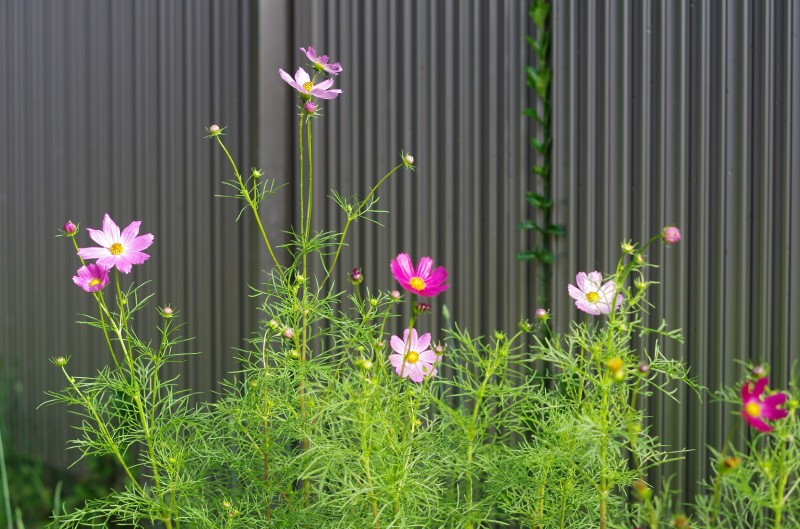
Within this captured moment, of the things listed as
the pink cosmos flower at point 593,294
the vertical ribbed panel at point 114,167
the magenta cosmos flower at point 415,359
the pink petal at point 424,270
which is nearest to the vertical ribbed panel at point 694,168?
the pink cosmos flower at point 593,294

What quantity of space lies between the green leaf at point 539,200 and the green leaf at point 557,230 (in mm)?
54

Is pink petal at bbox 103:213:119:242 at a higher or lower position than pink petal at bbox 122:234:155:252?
higher

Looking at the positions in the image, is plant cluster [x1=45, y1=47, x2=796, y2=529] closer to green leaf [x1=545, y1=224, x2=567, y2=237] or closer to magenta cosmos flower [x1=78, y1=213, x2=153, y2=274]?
magenta cosmos flower [x1=78, y1=213, x2=153, y2=274]

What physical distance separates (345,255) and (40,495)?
2.16m

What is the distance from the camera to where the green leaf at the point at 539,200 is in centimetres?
250

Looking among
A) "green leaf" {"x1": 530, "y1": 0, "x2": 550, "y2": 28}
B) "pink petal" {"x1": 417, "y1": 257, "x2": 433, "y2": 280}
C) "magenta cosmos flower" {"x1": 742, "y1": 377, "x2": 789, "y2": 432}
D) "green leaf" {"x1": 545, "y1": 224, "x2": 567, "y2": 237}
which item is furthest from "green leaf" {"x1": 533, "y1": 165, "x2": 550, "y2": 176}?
"magenta cosmos flower" {"x1": 742, "y1": 377, "x2": 789, "y2": 432}

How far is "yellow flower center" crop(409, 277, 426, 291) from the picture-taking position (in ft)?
4.04

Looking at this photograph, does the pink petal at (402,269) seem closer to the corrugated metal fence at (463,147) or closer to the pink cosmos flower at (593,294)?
the pink cosmos flower at (593,294)

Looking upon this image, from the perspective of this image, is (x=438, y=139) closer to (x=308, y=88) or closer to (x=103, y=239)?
(x=308, y=88)

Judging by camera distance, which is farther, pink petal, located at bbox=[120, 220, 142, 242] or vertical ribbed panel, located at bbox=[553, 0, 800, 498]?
vertical ribbed panel, located at bbox=[553, 0, 800, 498]

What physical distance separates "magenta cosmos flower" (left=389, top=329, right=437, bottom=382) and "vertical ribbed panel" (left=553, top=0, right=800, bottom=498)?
1.00 meters

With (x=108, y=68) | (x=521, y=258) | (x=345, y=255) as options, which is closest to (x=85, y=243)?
(x=108, y=68)

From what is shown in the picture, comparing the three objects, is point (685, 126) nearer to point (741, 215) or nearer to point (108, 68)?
point (741, 215)

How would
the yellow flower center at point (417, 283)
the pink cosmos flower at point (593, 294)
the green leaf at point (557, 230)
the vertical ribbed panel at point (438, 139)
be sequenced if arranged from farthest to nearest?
the vertical ribbed panel at point (438, 139) → the green leaf at point (557, 230) → the pink cosmos flower at point (593, 294) → the yellow flower center at point (417, 283)
